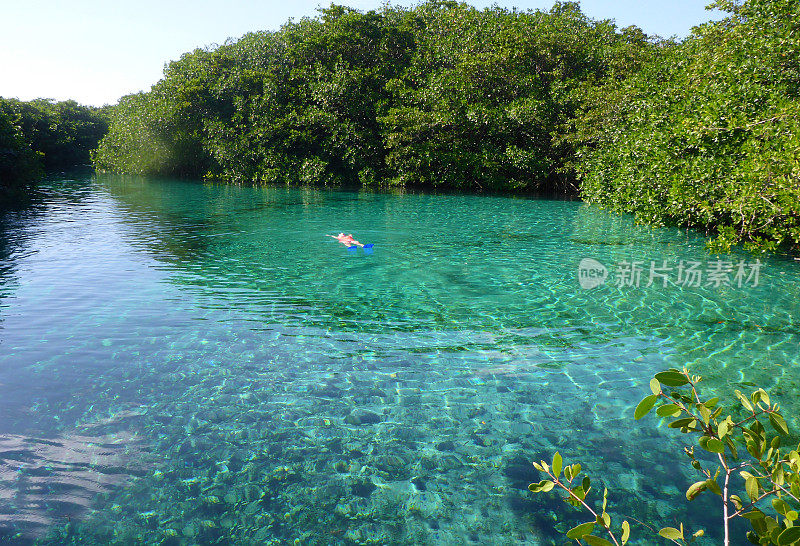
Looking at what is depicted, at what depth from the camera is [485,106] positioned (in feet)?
92.8

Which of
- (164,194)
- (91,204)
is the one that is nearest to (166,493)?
(91,204)

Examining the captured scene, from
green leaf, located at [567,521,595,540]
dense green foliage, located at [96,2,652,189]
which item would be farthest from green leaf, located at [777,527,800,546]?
dense green foliage, located at [96,2,652,189]

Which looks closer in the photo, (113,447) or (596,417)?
(113,447)

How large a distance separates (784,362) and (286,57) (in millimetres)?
33963

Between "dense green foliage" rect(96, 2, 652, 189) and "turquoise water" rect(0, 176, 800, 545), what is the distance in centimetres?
1856

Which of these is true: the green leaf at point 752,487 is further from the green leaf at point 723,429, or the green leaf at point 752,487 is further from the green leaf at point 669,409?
the green leaf at point 669,409

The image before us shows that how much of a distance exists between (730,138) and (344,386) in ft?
39.9

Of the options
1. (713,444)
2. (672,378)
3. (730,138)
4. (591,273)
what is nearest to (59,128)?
(591,273)

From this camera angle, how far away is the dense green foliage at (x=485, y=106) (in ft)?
42.3

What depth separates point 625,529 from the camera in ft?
5.95

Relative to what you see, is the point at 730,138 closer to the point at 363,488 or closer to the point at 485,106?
the point at 363,488

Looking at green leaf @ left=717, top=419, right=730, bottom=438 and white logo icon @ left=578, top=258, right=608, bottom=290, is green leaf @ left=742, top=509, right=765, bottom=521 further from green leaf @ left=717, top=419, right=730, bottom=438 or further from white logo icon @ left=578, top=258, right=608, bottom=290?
white logo icon @ left=578, top=258, right=608, bottom=290

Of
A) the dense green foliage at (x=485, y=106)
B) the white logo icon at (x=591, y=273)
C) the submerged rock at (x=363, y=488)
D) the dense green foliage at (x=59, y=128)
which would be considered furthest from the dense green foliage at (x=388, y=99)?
the submerged rock at (x=363, y=488)

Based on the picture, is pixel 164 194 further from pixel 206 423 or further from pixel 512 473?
pixel 512 473
